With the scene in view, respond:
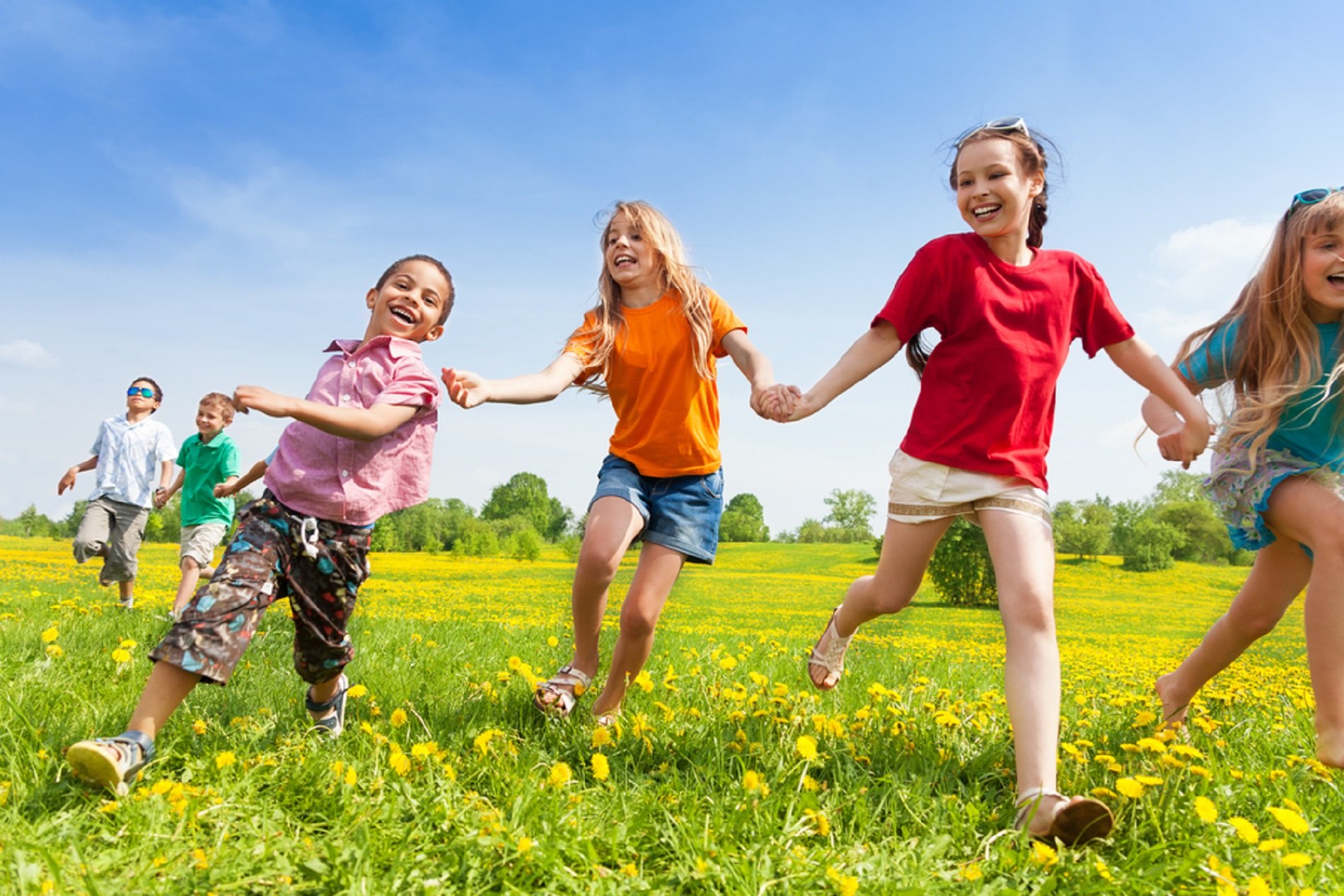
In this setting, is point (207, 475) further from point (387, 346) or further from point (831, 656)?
point (831, 656)

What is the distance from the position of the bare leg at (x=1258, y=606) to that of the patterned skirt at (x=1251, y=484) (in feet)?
0.26

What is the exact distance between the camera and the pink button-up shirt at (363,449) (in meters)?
3.31

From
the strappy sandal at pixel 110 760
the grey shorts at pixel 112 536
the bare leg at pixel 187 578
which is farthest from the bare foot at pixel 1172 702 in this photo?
the grey shorts at pixel 112 536

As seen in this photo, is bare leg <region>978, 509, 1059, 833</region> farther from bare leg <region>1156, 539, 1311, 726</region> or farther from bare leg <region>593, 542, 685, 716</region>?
bare leg <region>593, 542, 685, 716</region>

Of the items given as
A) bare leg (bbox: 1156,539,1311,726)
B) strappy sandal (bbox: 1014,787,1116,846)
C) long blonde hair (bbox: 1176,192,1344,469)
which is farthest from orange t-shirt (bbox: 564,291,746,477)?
bare leg (bbox: 1156,539,1311,726)

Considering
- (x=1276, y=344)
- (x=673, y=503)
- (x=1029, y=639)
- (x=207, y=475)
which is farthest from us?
(x=207, y=475)

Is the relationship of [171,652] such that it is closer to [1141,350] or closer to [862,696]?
[862,696]

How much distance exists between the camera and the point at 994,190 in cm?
325

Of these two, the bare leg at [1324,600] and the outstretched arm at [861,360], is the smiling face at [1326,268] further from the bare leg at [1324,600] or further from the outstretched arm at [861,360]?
the outstretched arm at [861,360]

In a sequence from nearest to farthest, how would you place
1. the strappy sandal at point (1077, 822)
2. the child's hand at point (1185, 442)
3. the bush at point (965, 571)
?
the strappy sandal at point (1077, 822) → the child's hand at point (1185, 442) → the bush at point (965, 571)

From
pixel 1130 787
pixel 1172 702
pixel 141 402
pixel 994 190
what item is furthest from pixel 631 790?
pixel 141 402

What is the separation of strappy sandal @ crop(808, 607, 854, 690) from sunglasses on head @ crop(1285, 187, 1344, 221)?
245 centimetres

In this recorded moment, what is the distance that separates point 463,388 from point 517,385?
36 centimetres

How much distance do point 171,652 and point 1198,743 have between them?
12.3 ft
